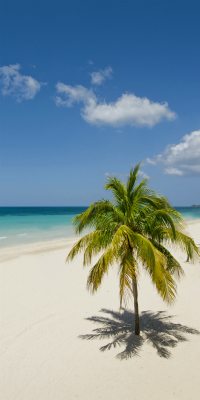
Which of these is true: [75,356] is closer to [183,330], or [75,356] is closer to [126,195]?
[183,330]

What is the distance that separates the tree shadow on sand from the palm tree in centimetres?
203

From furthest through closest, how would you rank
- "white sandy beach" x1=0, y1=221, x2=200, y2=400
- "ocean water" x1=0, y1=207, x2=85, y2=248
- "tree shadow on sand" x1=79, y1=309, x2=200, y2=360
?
"ocean water" x1=0, y1=207, x2=85, y2=248 < "tree shadow on sand" x1=79, y1=309, x2=200, y2=360 < "white sandy beach" x1=0, y1=221, x2=200, y2=400

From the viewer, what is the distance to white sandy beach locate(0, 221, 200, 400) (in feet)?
30.4

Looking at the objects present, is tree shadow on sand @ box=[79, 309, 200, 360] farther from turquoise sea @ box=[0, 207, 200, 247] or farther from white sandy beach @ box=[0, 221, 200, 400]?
turquoise sea @ box=[0, 207, 200, 247]

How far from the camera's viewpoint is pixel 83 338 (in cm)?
1238

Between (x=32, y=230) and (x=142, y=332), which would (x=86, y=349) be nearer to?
(x=142, y=332)

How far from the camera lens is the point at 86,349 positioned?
1150 centimetres

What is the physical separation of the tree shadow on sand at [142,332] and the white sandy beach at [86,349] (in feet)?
0.12

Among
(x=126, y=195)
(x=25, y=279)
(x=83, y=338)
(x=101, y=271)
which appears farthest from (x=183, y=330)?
(x=25, y=279)

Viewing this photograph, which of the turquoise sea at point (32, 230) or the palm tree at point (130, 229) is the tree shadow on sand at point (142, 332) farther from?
the turquoise sea at point (32, 230)

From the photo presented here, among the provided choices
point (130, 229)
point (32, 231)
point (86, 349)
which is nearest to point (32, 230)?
point (32, 231)

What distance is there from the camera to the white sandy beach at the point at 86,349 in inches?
365

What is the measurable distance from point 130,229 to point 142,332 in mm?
4797

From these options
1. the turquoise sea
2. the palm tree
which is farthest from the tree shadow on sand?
the turquoise sea
